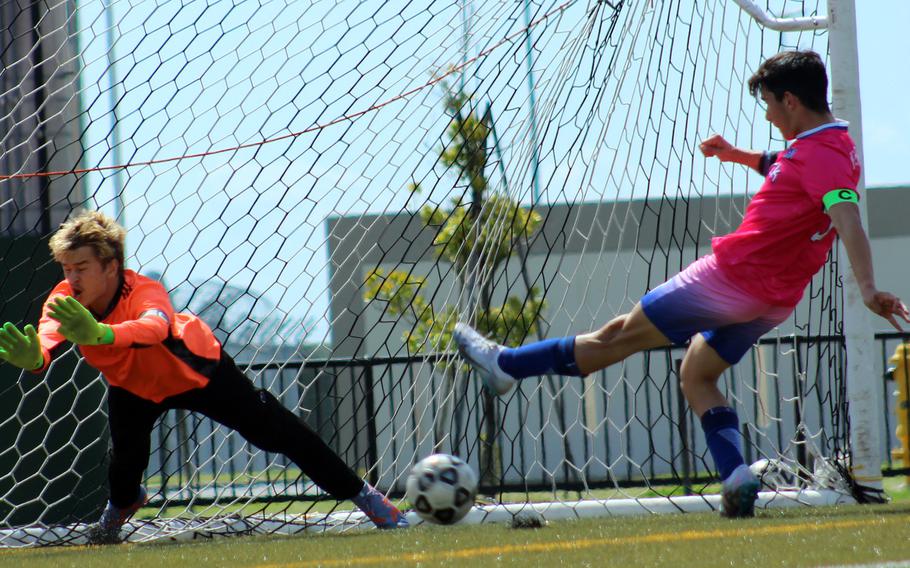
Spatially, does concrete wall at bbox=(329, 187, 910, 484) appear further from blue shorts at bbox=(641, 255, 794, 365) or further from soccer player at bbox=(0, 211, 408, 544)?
blue shorts at bbox=(641, 255, 794, 365)

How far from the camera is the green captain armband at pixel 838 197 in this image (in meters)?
3.35

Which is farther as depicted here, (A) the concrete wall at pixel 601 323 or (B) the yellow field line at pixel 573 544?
(A) the concrete wall at pixel 601 323

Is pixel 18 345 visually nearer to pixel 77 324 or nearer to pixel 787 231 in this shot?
pixel 77 324

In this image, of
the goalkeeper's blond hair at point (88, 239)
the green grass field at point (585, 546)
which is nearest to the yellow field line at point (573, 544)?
the green grass field at point (585, 546)

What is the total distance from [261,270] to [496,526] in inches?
69.0

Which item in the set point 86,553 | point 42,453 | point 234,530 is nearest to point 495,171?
point 234,530

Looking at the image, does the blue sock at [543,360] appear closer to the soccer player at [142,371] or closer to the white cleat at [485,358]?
the white cleat at [485,358]

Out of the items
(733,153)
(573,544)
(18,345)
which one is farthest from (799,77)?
(18,345)

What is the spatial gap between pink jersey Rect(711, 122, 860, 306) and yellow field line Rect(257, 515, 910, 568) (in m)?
0.73

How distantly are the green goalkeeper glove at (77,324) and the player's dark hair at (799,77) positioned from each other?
7.59 feet

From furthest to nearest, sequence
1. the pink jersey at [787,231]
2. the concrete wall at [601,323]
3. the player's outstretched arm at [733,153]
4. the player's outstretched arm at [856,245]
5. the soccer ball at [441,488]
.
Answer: the concrete wall at [601,323] → the player's outstretched arm at [733,153] → the soccer ball at [441,488] → the pink jersey at [787,231] → the player's outstretched arm at [856,245]

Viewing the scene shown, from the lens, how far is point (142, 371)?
13.1 ft

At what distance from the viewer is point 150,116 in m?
5.08

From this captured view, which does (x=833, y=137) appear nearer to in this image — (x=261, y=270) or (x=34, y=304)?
(x=261, y=270)
